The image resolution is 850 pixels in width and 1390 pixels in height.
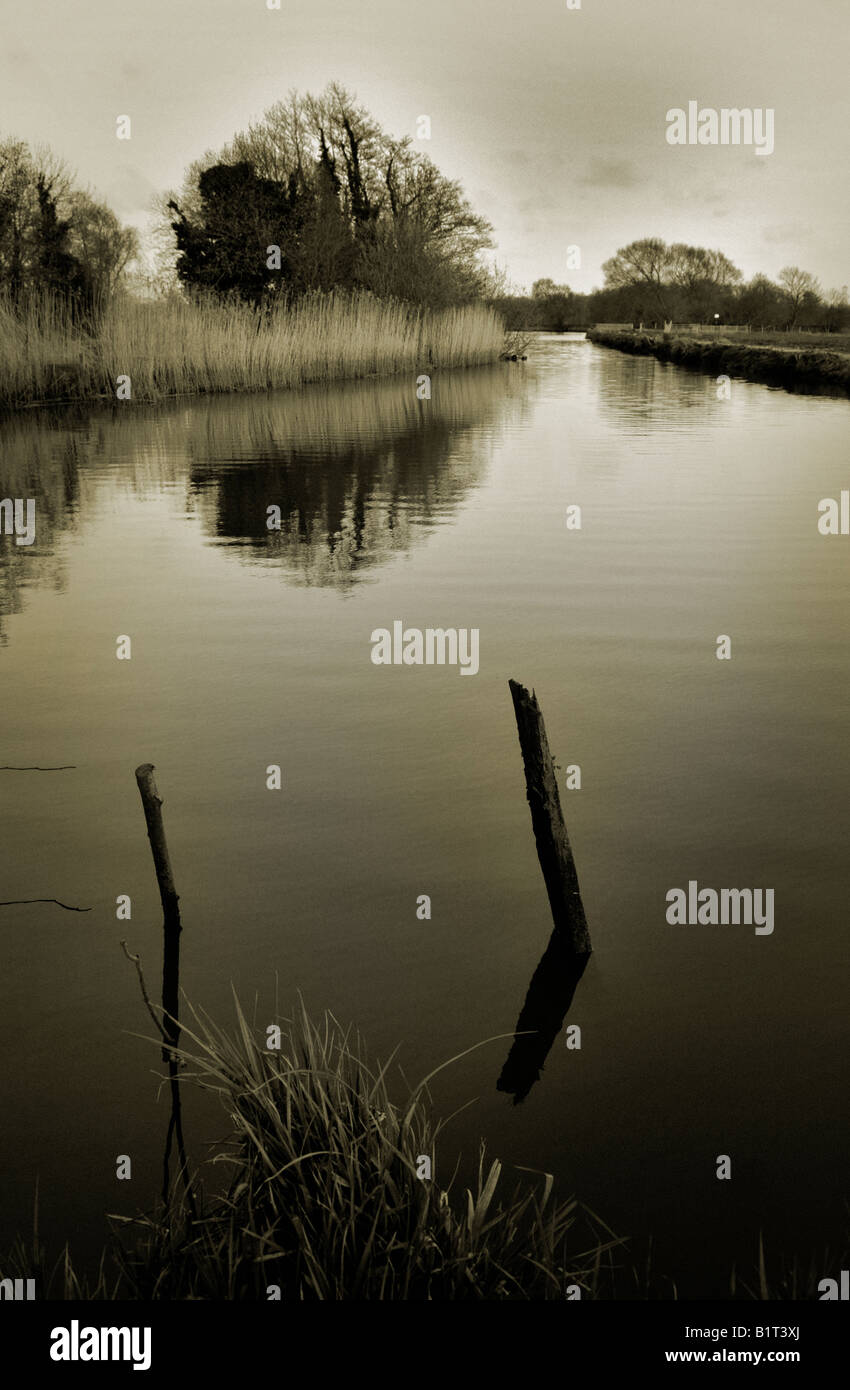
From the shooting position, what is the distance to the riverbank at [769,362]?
3884cm

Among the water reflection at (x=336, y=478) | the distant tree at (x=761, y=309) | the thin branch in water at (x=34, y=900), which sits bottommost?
the thin branch in water at (x=34, y=900)

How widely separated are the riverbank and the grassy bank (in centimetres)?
1233

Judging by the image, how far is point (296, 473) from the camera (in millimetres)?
19969

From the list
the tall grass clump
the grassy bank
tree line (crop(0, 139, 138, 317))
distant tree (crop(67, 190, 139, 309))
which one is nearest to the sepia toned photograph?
the tall grass clump

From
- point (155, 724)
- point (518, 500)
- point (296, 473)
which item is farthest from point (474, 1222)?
point (296, 473)

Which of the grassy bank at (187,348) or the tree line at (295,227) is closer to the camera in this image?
the grassy bank at (187,348)

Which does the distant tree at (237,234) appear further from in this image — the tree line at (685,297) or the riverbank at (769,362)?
the tree line at (685,297)

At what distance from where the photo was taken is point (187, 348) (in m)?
30.2

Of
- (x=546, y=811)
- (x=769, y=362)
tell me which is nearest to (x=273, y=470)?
(x=546, y=811)

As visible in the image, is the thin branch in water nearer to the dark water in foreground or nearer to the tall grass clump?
the dark water in foreground

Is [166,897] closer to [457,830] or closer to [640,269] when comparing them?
[457,830]

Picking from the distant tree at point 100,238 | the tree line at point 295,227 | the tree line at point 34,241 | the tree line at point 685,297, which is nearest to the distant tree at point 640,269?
the tree line at point 685,297

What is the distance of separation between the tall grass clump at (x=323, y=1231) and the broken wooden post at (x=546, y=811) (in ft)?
5.24
